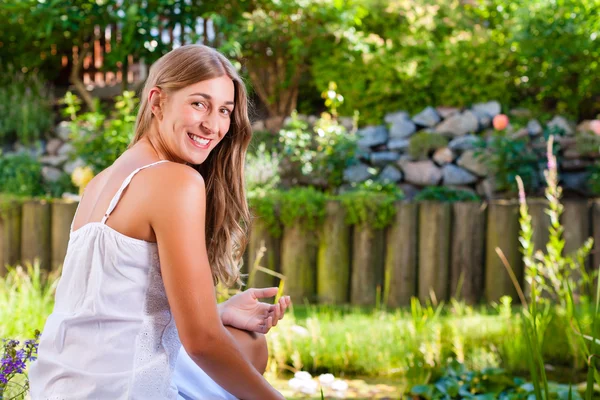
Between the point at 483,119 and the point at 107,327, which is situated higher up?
the point at 483,119

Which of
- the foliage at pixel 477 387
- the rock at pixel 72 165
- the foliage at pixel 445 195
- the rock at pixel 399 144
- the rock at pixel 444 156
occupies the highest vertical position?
the rock at pixel 399 144

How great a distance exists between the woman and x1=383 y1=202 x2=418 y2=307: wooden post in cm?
351

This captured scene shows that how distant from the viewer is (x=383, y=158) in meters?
6.84

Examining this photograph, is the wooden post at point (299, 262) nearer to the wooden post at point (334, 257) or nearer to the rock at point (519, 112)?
the wooden post at point (334, 257)

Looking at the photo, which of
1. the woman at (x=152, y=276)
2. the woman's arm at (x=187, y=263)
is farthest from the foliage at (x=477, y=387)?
the woman's arm at (x=187, y=263)

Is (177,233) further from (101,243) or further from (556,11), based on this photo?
(556,11)

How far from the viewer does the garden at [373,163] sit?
3770mm

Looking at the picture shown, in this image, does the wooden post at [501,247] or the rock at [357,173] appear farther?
the rock at [357,173]

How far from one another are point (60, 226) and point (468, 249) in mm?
2915

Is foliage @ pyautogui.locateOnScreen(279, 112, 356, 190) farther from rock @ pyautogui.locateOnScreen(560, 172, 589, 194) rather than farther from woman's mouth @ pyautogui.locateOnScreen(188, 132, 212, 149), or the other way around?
woman's mouth @ pyautogui.locateOnScreen(188, 132, 212, 149)

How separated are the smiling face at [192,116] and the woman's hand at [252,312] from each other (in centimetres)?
39

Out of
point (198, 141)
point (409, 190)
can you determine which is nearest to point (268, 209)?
point (409, 190)

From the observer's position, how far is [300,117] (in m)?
7.27

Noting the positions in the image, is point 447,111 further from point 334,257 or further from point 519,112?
point 334,257
